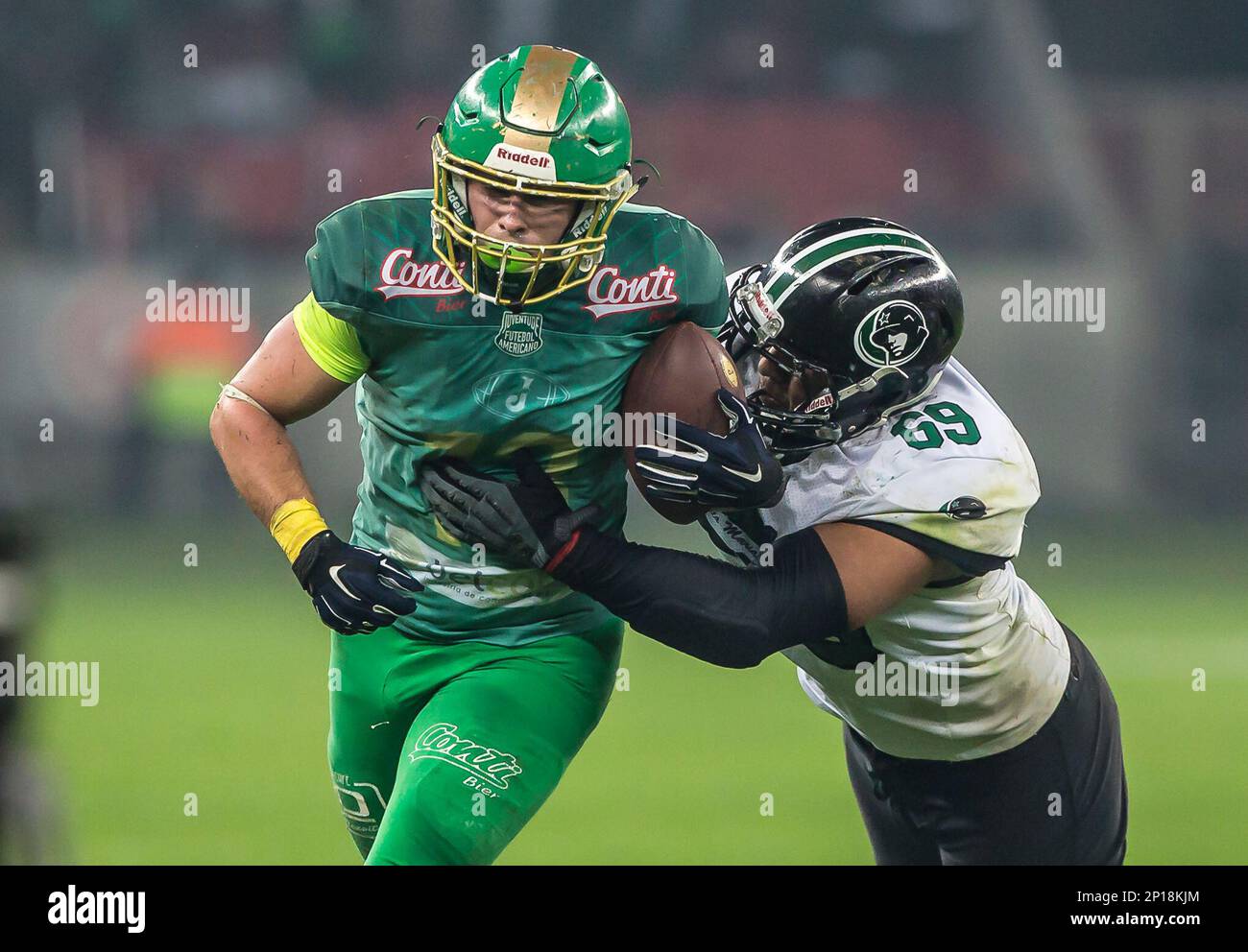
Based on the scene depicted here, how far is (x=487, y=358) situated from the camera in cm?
290

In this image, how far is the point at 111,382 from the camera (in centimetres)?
984

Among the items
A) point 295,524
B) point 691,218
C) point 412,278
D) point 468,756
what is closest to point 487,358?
point 412,278

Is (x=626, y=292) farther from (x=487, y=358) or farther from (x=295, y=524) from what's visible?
(x=295, y=524)

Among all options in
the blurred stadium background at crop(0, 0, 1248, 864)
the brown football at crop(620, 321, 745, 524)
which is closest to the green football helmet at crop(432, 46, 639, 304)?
the brown football at crop(620, 321, 745, 524)

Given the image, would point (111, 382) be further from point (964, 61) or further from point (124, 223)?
point (964, 61)

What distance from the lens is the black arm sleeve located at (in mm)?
2830

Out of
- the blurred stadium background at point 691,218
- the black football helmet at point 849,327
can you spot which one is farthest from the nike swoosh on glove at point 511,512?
the blurred stadium background at point 691,218

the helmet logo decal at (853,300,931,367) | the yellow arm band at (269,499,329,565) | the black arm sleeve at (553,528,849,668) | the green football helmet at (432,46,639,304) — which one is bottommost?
the black arm sleeve at (553,528,849,668)

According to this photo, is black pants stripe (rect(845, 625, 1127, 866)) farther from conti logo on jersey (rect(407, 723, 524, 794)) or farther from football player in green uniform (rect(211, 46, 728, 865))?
conti logo on jersey (rect(407, 723, 524, 794))

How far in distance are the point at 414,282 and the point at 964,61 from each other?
966cm

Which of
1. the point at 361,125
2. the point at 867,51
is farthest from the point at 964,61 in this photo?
the point at 361,125

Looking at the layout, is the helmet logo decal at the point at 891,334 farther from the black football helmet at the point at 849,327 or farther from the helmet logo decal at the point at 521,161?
the helmet logo decal at the point at 521,161

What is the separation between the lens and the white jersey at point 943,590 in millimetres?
2992

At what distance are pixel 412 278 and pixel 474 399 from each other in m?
0.24
